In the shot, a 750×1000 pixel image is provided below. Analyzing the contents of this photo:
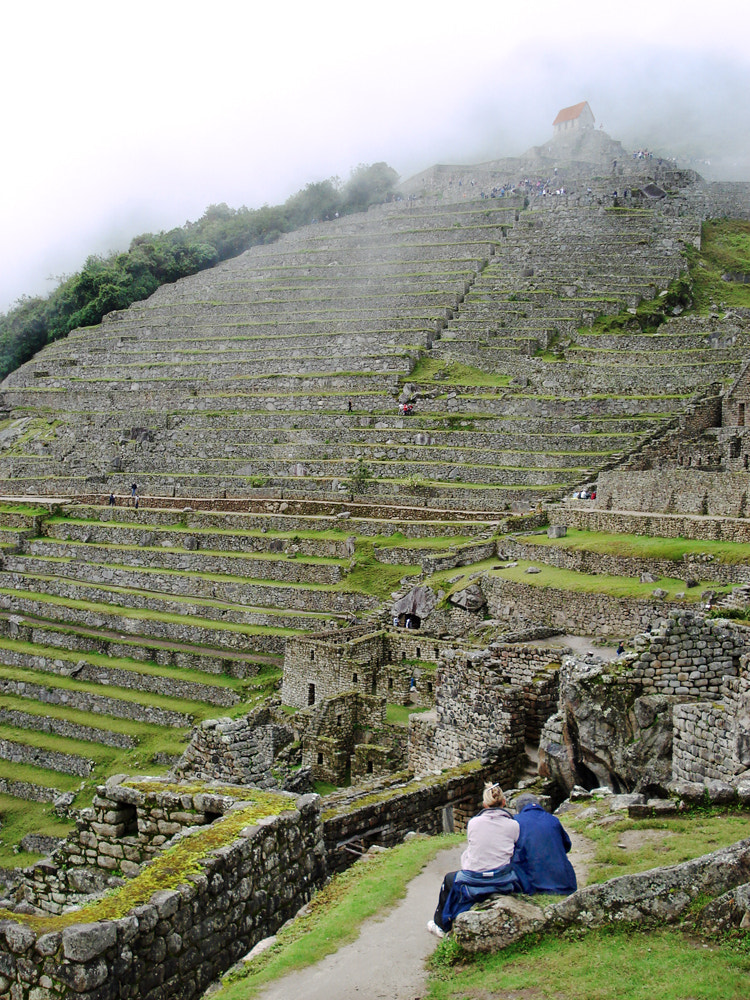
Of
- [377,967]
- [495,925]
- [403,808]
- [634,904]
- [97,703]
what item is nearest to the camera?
[634,904]

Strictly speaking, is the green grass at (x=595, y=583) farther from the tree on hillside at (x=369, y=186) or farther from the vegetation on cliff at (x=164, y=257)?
the tree on hillside at (x=369, y=186)

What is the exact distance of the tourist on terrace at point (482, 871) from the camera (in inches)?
244

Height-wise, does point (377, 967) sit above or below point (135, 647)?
above

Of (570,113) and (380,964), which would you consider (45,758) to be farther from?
(570,113)

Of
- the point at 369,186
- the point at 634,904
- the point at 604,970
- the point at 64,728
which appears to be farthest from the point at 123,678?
the point at 369,186

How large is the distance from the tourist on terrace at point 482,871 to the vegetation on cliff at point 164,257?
64.2m

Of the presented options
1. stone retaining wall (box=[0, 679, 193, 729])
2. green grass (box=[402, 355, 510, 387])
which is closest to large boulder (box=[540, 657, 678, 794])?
stone retaining wall (box=[0, 679, 193, 729])

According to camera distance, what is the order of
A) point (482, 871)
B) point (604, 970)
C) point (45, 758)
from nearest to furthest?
point (604, 970)
point (482, 871)
point (45, 758)

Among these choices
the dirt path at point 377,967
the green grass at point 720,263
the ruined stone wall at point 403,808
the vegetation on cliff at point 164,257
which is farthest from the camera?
the vegetation on cliff at point 164,257

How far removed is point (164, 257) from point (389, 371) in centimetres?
3517

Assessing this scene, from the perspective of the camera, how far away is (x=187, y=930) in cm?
600

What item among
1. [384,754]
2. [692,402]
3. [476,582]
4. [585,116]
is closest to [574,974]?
[384,754]

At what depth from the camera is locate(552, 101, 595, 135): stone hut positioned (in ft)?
293

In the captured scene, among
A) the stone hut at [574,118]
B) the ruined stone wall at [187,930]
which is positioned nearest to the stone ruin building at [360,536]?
the ruined stone wall at [187,930]
